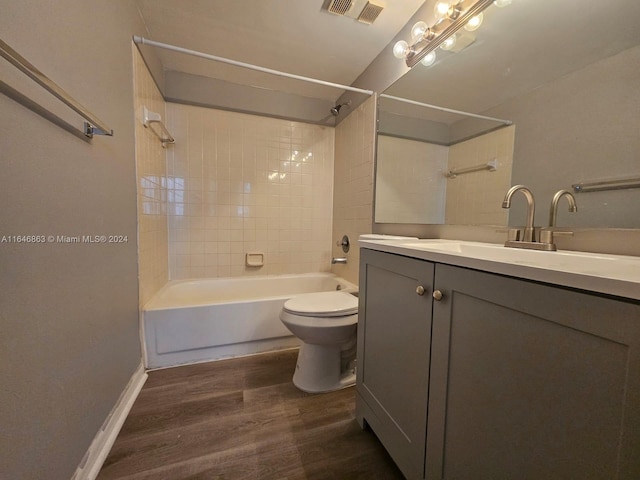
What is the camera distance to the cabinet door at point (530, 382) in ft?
1.18

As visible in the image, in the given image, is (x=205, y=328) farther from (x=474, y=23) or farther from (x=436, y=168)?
(x=474, y=23)

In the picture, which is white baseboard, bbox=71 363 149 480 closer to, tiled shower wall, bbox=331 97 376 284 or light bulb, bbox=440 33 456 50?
tiled shower wall, bbox=331 97 376 284

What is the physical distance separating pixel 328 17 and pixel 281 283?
197cm

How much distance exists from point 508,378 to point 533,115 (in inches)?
38.8

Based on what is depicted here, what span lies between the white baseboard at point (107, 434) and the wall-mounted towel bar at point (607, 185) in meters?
1.90

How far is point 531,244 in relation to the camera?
846 mm

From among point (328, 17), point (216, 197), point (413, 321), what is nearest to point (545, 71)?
point (413, 321)

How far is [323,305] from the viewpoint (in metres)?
1.34

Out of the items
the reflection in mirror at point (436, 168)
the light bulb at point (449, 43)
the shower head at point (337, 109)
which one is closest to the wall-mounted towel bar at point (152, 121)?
the shower head at point (337, 109)

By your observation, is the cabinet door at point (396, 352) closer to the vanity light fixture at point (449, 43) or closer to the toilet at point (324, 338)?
the toilet at point (324, 338)

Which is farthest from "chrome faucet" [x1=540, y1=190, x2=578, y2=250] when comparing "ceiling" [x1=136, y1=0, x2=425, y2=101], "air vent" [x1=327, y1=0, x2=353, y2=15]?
"air vent" [x1=327, y1=0, x2=353, y2=15]

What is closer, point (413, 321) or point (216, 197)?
point (413, 321)

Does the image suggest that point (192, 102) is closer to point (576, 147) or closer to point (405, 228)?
point (405, 228)

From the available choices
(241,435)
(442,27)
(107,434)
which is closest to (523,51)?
(442,27)
